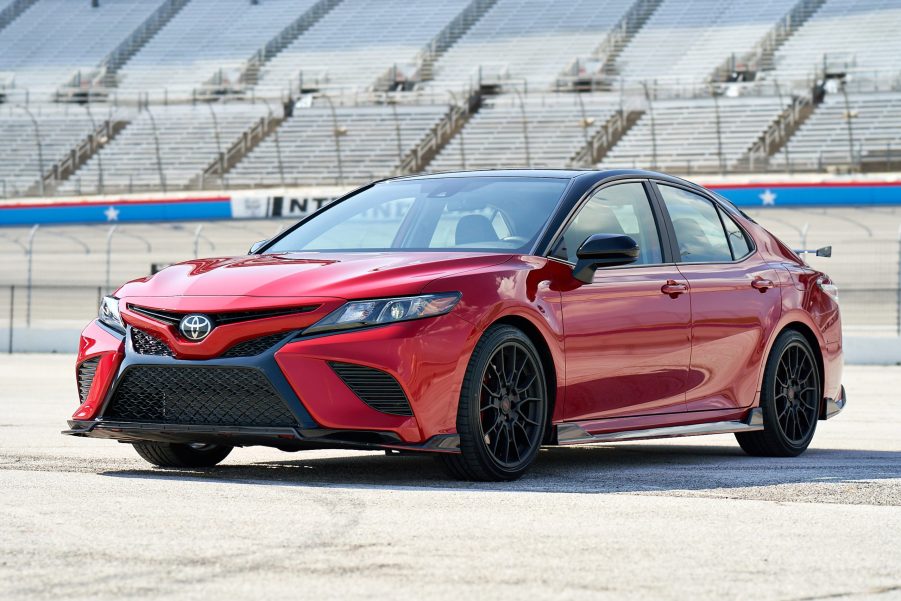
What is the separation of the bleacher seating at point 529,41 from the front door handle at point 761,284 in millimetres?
37192

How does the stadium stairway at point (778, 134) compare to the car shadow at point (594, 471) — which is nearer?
the car shadow at point (594, 471)

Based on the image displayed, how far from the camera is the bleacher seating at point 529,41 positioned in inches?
1855

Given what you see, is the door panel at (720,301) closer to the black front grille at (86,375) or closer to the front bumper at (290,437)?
the front bumper at (290,437)

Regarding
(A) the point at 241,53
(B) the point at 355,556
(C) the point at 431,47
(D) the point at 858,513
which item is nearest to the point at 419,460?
(D) the point at 858,513

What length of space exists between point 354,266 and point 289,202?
3099cm

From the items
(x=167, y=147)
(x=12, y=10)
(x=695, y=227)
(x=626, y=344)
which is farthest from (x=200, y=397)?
(x=12, y=10)

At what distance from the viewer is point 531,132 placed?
41.2 m

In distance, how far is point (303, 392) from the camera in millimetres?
6230

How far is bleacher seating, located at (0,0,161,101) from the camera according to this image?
178 ft

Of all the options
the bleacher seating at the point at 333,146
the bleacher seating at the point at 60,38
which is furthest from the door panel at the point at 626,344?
the bleacher seating at the point at 60,38

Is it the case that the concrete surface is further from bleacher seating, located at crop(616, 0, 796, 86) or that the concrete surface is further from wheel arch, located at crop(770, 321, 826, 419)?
bleacher seating, located at crop(616, 0, 796, 86)

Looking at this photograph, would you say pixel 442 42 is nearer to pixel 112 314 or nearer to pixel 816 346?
pixel 816 346

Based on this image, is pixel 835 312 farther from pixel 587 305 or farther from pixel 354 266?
pixel 354 266

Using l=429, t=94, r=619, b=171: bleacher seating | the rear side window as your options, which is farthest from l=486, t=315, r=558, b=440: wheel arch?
l=429, t=94, r=619, b=171: bleacher seating
